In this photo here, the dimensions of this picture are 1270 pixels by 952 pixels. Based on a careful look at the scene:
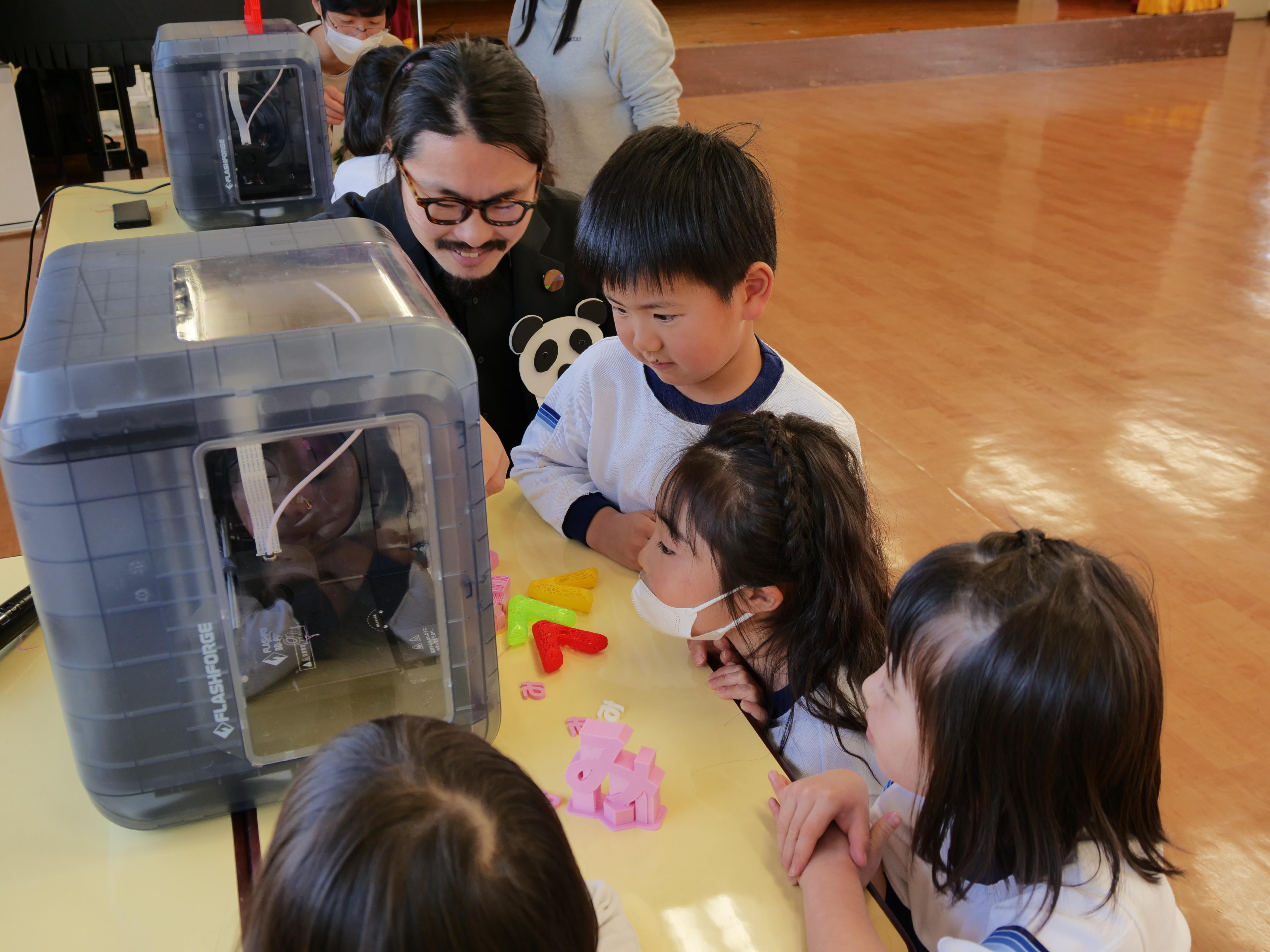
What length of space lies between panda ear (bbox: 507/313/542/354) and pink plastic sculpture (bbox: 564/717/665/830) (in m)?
0.75

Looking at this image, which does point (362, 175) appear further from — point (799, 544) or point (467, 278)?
point (799, 544)

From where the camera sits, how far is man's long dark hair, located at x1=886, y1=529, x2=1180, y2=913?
66 cm

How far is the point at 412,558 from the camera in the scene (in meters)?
0.74

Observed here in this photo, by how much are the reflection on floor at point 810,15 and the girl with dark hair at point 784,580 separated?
6137mm

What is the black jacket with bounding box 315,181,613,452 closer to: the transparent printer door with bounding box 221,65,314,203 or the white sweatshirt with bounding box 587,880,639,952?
the transparent printer door with bounding box 221,65,314,203

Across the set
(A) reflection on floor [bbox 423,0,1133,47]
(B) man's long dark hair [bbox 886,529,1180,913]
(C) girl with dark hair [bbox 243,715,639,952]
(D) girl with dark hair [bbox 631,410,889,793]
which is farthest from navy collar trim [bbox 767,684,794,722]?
(A) reflection on floor [bbox 423,0,1133,47]

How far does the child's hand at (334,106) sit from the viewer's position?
2.48 m

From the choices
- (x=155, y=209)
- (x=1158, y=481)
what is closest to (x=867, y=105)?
(x=1158, y=481)

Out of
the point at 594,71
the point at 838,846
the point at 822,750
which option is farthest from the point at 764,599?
the point at 594,71

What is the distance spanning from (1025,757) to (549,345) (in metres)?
0.91

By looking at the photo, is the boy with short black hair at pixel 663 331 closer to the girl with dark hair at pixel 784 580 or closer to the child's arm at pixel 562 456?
the child's arm at pixel 562 456

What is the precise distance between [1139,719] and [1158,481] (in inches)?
75.7

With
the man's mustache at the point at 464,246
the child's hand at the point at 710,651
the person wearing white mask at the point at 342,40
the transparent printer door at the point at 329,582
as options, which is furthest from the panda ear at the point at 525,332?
the person wearing white mask at the point at 342,40

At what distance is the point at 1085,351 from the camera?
9.93 ft
